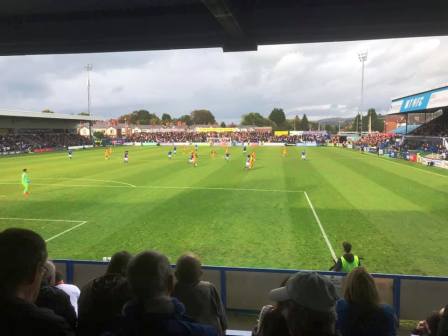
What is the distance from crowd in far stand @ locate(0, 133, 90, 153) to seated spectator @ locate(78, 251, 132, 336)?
6166 centimetres

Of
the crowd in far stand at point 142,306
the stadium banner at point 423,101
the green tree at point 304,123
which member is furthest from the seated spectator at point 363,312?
the green tree at point 304,123

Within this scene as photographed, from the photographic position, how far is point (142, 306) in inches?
98.3

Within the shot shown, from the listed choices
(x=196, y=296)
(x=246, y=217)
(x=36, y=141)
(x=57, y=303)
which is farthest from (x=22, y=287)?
(x=36, y=141)

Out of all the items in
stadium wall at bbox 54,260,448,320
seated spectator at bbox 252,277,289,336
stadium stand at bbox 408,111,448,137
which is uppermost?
stadium stand at bbox 408,111,448,137

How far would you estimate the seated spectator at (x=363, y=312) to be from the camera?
134 inches

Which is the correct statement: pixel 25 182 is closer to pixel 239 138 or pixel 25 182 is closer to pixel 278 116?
pixel 239 138

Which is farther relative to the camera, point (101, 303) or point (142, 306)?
point (101, 303)

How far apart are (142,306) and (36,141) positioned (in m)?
73.7

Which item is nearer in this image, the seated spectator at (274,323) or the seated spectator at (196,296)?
the seated spectator at (274,323)

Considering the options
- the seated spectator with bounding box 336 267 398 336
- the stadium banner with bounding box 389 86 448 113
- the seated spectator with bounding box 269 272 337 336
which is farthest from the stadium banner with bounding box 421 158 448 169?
the seated spectator with bounding box 269 272 337 336

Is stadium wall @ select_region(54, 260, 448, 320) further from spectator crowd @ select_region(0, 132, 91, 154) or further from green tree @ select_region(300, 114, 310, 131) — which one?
green tree @ select_region(300, 114, 310, 131)

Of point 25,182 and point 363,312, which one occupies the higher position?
point 363,312

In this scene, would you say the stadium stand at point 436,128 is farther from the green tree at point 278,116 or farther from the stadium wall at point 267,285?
the green tree at point 278,116

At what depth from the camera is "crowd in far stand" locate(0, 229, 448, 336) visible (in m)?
2.24
